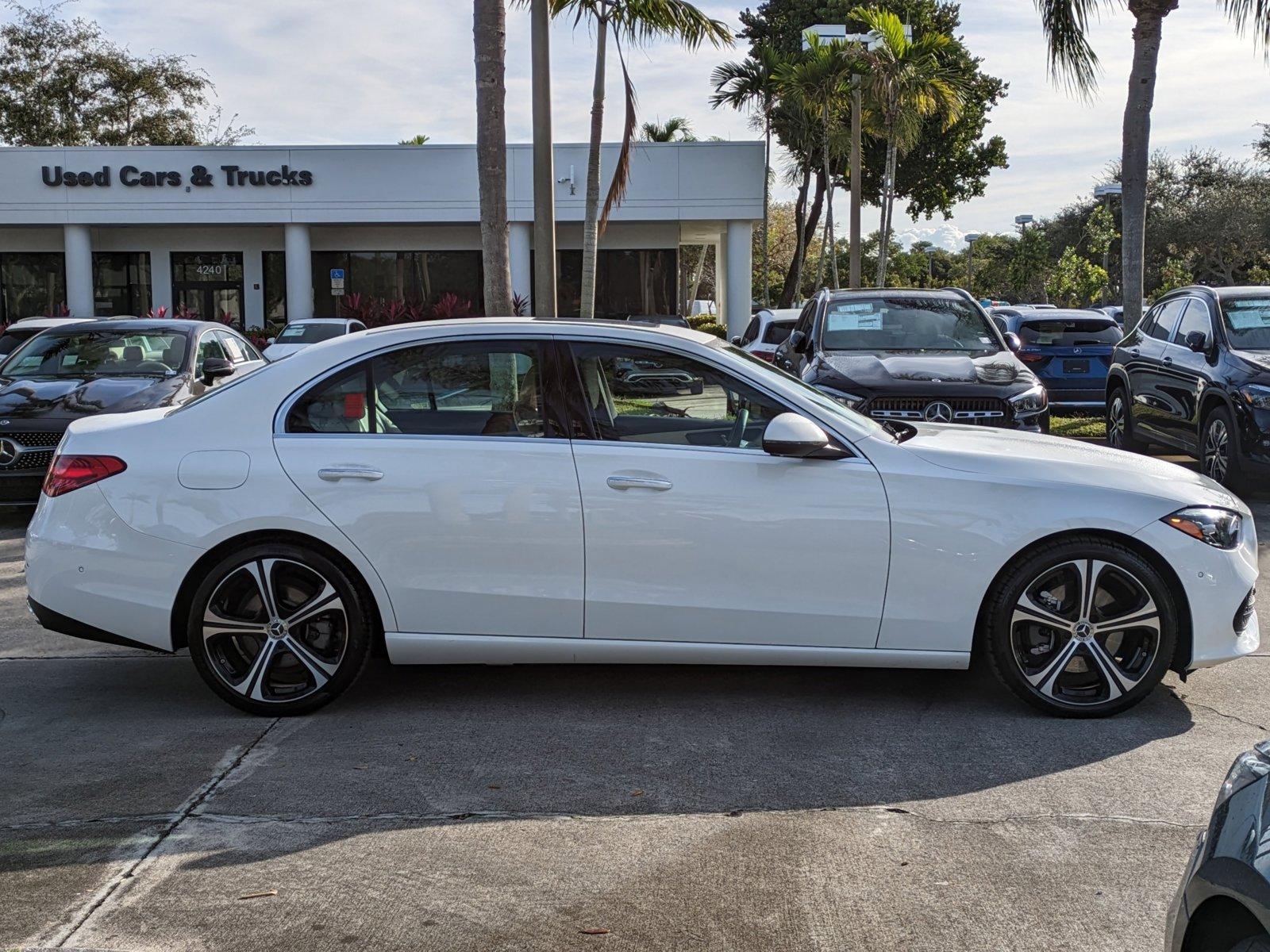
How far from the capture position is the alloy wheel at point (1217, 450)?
10.6 meters

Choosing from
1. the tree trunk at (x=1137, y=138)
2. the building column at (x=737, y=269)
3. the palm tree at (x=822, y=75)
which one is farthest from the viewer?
the building column at (x=737, y=269)

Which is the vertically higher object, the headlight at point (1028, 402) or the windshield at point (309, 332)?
the windshield at point (309, 332)

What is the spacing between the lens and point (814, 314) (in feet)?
40.4

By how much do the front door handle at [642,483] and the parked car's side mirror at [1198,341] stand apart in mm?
7604

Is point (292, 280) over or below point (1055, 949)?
over

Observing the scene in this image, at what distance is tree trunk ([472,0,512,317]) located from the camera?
12062 millimetres

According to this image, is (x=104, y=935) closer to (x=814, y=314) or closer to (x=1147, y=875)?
(x=1147, y=875)

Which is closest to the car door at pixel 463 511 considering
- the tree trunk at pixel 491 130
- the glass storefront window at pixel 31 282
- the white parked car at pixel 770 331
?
the tree trunk at pixel 491 130

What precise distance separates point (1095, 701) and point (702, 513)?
1716 millimetres

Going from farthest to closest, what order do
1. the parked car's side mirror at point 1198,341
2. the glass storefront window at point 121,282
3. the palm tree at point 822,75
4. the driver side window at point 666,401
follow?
the glass storefront window at point 121,282
the palm tree at point 822,75
the parked car's side mirror at point 1198,341
the driver side window at point 666,401

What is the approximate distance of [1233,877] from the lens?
2268 millimetres

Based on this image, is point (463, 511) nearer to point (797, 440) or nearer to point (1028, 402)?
point (797, 440)

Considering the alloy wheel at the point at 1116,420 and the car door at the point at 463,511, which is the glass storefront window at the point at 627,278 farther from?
the car door at the point at 463,511

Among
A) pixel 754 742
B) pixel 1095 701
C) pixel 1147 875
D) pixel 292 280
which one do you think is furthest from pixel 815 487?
pixel 292 280
